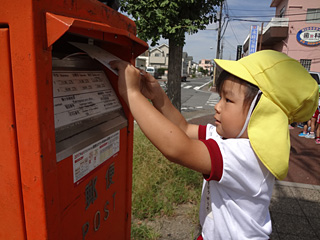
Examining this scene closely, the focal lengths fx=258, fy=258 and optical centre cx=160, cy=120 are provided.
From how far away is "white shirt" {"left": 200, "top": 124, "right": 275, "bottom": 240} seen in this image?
1062 millimetres

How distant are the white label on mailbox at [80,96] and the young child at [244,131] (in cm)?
18

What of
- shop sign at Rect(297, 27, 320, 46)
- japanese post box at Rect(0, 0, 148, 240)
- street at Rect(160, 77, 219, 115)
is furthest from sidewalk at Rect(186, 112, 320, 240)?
shop sign at Rect(297, 27, 320, 46)

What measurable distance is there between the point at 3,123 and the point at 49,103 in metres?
0.14

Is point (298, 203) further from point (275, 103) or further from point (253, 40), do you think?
point (253, 40)

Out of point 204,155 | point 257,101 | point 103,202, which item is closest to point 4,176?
point 103,202

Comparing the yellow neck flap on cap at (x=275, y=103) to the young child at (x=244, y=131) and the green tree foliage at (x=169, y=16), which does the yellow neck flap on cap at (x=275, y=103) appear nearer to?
the young child at (x=244, y=131)

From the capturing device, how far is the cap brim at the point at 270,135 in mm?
1014

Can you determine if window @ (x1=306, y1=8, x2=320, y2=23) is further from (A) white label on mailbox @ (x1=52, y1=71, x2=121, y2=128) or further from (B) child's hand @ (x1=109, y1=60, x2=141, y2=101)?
(B) child's hand @ (x1=109, y1=60, x2=141, y2=101)

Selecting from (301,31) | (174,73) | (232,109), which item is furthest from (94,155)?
(301,31)

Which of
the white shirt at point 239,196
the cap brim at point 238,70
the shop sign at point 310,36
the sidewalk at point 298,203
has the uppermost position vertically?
the shop sign at point 310,36

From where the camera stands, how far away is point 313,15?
15.5 meters

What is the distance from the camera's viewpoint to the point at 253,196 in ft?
3.71

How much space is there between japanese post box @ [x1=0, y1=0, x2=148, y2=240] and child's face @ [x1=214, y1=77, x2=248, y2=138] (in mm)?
470

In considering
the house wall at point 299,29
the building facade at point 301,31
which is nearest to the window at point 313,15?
the building facade at point 301,31
